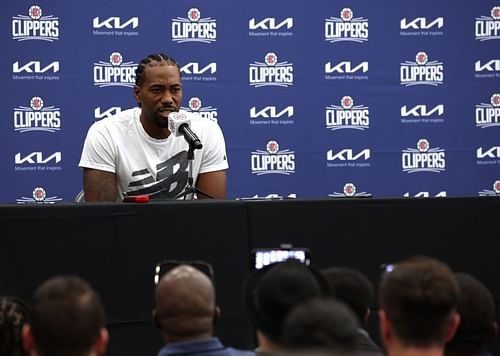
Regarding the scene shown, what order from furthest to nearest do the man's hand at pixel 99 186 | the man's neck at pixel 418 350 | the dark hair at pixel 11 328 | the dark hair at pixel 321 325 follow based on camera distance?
the man's hand at pixel 99 186 → the dark hair at pixel 11 328 → the man's neck at pixel 418 350 → the dark hair at pixel 321 325

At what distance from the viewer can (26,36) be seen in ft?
22.7

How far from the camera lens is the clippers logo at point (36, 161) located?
6.90 metres

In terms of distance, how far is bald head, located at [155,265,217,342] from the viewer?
2662 millimetres

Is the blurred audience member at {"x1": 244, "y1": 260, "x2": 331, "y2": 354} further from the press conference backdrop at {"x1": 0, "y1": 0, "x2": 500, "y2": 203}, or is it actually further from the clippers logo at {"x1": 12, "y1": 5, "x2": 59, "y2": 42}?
the clippers logo at {"x1": 12, "y1": 5, "x2": 59, "y2": 42}

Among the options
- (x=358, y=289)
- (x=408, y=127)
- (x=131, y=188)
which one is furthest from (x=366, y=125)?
(x=358, y=289)

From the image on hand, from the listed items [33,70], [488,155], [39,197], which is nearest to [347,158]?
[488,155]

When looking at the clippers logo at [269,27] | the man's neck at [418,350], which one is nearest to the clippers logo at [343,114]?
the clippers logo at [269,27]

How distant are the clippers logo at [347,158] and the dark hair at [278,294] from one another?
4503 millimetres

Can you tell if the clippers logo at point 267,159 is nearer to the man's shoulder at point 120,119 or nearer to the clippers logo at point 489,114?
the clippers logo at point 489,114

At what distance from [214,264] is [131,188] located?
2.77 feet

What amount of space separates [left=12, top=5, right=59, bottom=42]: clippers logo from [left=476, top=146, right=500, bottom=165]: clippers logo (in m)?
3.36

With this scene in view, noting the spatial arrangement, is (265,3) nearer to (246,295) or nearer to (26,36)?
(26,36)

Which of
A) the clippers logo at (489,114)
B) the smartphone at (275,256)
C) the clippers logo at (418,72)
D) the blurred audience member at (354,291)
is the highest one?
the clippers logo at (418,72)

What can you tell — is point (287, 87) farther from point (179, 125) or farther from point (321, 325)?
point (321, 325)
